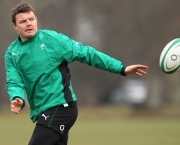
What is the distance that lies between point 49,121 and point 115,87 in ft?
98.9

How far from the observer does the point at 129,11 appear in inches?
1187

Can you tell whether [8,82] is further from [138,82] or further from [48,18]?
[138,82]

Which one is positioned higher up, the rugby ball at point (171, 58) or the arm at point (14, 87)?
the rugby ball at point (171, 58)

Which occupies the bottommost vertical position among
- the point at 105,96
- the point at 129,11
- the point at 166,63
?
Answer: the point at 105,96

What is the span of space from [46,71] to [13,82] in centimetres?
34

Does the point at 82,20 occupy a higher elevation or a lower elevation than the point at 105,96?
higher

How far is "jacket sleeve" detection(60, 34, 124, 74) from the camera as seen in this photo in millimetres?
6672

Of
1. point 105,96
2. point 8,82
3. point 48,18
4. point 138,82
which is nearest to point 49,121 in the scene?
point 8,82

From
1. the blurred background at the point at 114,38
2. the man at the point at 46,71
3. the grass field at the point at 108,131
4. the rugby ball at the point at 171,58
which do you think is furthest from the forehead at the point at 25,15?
the blurred background at the point at 114,38

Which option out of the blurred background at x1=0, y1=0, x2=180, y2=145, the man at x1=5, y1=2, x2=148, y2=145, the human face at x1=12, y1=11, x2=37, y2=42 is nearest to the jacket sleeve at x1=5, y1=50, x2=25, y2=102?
the man at x1=5, y1=2, x2=148, y2=145

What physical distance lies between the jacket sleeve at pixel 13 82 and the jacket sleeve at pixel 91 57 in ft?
1.73

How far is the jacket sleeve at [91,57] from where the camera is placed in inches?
263

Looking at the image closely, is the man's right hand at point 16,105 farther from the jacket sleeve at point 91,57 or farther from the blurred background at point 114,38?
the blurred background at point 114,38

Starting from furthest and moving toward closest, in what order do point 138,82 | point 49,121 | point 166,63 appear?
point 138,82 → point 166,63 → point 49,121
